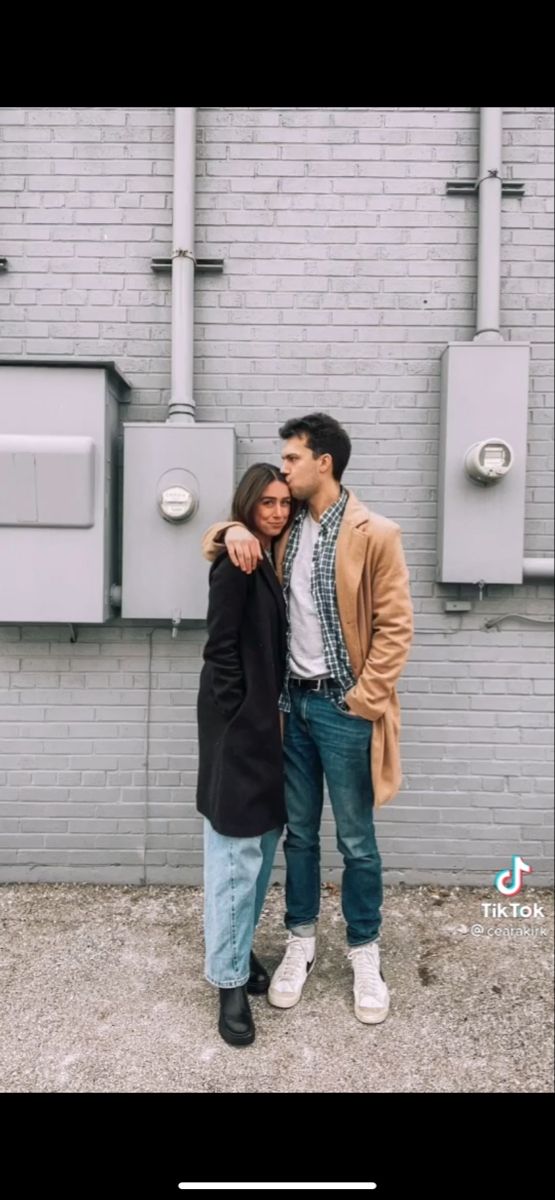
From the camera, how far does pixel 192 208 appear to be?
271 cm

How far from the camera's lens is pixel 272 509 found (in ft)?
6.76

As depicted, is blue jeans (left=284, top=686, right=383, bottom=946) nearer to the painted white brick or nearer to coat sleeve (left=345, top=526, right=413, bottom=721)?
coat sleeve (left=345, top=526, right=413, bottom=721)

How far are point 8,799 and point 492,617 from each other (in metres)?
2.24

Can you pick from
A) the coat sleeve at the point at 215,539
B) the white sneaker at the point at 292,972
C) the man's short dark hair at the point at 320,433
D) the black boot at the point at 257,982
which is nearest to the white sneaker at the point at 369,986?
the white sneaker at the point at 292,972

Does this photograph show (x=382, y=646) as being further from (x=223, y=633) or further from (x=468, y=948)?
(x=468, y=948)

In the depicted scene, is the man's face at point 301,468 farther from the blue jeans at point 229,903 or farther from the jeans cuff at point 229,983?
the jeans cuff at point 229,983

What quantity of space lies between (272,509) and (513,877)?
204 centimetres

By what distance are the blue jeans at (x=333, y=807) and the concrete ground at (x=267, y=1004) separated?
0.83 ft

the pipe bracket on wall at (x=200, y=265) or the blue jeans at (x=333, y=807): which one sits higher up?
→ the pipe bracket on wall at (x=200, y=265)

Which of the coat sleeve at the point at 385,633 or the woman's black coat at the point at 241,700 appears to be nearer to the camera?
the woman's black coat at the point at 241,700

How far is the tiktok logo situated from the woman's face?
192 cm

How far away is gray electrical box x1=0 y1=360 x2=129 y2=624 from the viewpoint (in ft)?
8.20

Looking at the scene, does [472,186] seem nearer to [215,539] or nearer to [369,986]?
[215,539]

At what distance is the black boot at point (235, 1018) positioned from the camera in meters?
2.07
